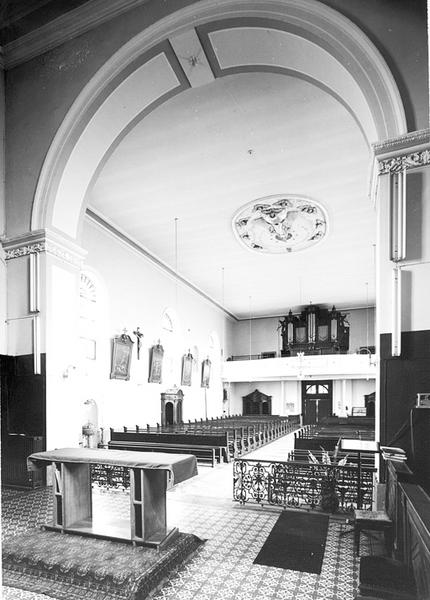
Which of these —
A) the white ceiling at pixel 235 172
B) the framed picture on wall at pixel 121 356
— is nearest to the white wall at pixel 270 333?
the white ceiling at pixel 235 172

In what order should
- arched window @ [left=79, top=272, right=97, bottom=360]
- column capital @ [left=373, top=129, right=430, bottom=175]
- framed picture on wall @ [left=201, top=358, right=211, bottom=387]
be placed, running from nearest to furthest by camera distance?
column capital @ [left=373, top=129, right=430, bottom=175] < arched window @ [left=79, top=272, right=97, bottom=360] < framed picture on wall @ [left=201, top=358, right=211, bottom=387]

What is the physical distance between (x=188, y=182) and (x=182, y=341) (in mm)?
8083

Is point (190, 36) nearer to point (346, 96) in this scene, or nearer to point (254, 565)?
point (346, 96)

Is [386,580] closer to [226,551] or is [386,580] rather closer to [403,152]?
[226,551]

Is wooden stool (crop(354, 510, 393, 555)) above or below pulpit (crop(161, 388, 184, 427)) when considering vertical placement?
above

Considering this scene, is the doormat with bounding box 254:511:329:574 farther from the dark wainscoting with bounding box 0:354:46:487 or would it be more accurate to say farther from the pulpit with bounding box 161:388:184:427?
the pulpit with bounding box 161:388:184:427

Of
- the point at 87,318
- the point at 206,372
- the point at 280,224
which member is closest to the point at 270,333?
the point at 206,372

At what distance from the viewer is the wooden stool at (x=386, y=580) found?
8.61 feet

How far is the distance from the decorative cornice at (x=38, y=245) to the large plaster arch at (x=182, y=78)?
0.17 m

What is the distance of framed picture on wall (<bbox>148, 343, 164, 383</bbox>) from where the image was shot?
A: 13867 millimetres

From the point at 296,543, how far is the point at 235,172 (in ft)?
23.3

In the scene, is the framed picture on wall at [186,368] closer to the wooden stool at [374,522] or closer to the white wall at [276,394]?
the white wall at [276,394]

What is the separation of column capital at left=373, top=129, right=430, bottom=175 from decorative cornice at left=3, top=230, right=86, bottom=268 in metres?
4.67

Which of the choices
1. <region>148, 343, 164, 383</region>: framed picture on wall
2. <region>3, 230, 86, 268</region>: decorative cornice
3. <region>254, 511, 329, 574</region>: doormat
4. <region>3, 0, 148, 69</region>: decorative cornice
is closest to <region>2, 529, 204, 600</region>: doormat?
<region>254, 511, 329, 574</region>: doormat
